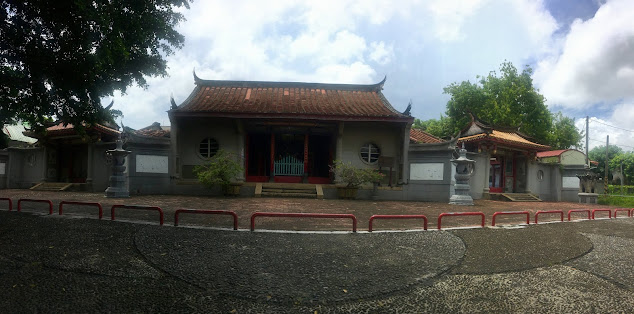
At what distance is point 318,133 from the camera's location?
659 inches

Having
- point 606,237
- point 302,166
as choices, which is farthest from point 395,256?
point 302,166

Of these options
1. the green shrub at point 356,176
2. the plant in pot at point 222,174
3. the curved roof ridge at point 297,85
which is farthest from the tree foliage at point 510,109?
the plant in pot at point 222,174

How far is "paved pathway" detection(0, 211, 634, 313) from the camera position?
12.3ft

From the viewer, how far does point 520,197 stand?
18.9 m

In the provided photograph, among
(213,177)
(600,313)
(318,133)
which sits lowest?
(600,313)

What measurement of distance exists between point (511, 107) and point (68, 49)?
99.2 ft

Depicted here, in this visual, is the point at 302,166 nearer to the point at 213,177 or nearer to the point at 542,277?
A: the point at 213,177

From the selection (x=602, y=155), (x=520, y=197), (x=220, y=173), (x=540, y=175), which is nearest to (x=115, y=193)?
(x=220, y=173)

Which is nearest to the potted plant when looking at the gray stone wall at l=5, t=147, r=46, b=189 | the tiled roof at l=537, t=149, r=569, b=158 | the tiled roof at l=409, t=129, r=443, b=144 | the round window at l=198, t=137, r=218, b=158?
the tiled roof at l=409, t=129, r=443, b=144

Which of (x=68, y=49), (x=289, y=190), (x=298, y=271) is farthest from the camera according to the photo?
(x=289, y=190)

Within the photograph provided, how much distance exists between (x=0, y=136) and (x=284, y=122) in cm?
1123

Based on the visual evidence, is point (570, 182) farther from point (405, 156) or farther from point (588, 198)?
point (405, 156)

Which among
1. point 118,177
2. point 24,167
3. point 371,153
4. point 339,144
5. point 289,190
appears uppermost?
point 339,144

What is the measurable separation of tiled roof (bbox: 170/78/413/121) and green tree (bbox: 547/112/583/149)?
22.1 metres
